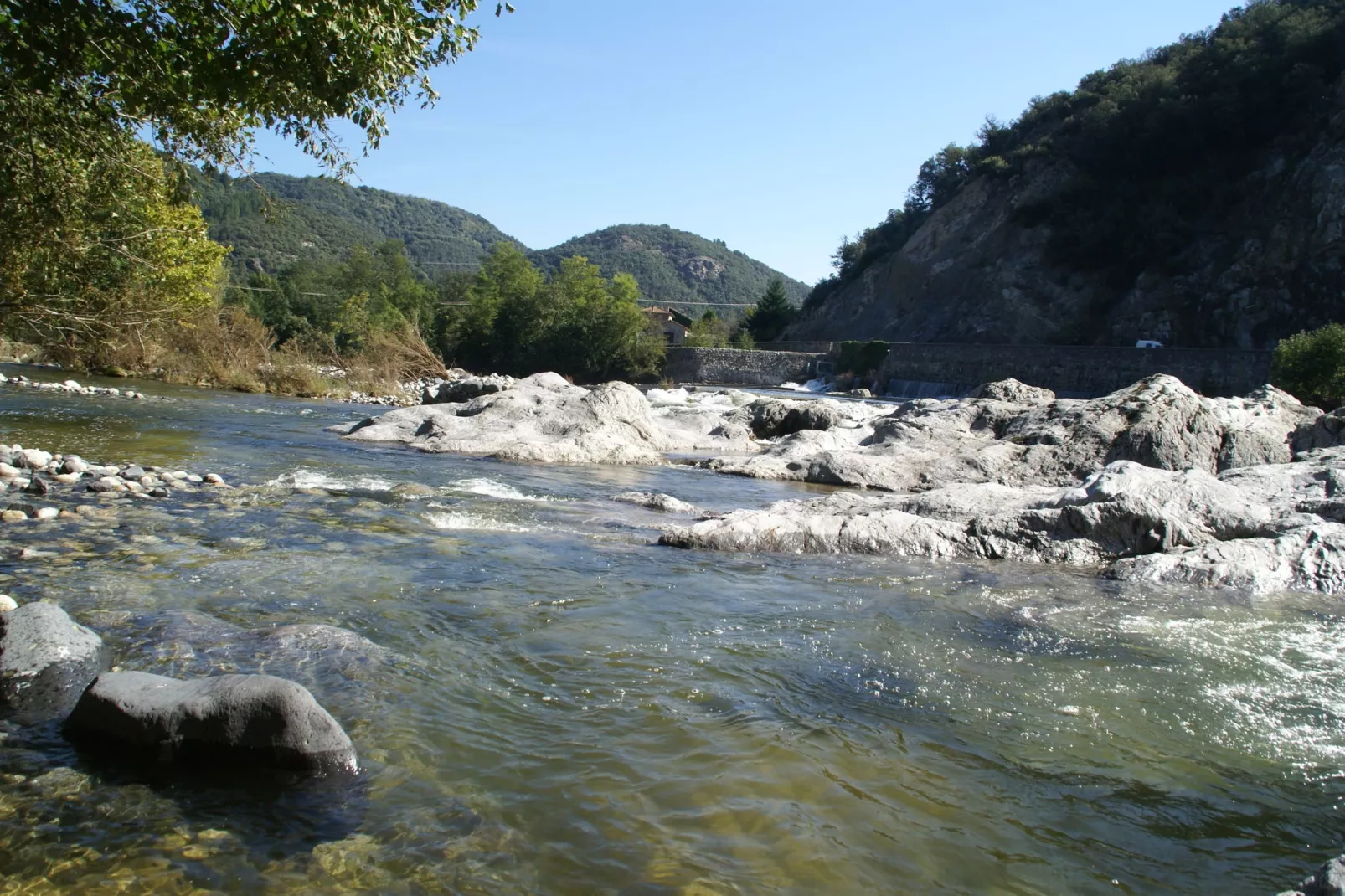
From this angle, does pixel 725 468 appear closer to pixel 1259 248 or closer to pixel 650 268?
pixel 1259 248

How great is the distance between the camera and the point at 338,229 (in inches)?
5655

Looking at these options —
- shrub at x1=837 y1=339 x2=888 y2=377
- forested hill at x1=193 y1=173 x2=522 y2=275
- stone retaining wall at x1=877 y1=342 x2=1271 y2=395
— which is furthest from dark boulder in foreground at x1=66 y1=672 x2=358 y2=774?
forested hill at x1=193 y1=173 x2=522 y2=275

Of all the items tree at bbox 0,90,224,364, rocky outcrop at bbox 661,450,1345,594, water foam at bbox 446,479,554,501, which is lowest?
water foam at bbox 446,479,554,501

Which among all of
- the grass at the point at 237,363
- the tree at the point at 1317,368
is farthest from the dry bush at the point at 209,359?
the tree at the point at 1317,368

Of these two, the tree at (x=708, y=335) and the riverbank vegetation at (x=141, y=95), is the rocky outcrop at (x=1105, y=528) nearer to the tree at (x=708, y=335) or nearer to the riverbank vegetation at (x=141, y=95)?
the riverbank vegetation at (x=141, y=95)

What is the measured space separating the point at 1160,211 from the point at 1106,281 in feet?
15.6

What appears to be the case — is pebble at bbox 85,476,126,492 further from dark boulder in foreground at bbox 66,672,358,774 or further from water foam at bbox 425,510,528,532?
→ dark boulder in foreground at bbox 66,672,358,774

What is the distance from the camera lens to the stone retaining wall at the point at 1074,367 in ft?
108

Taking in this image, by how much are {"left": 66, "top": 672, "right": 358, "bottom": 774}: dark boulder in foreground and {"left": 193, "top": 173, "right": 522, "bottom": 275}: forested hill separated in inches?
3782

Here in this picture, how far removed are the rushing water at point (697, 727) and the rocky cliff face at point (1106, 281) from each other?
145 feet

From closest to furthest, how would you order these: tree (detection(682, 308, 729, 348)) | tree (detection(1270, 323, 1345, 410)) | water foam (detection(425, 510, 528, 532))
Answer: water foam (detection(425, 510, 528, 532)), tree (detection(1270, 323, 1345, 410)), tree (detection(682, 308, 729, 348))

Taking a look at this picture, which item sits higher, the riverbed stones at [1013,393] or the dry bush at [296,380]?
the riverbed stones at [1013,393]

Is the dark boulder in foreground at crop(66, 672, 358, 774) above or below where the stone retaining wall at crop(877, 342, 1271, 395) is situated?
below

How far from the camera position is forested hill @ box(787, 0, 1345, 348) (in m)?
43.8
